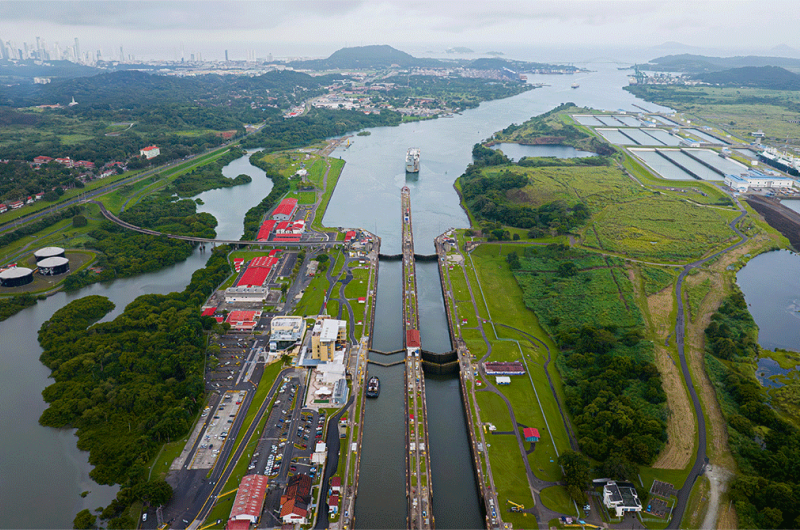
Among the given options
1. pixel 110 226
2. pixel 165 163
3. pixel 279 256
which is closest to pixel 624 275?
pixel 279 256

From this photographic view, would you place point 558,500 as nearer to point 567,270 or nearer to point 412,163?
point 567,270

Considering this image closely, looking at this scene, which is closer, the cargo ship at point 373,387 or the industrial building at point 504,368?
the cargo ship at point 373,387

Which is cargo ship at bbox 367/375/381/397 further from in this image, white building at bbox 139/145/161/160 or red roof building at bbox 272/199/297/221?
white building at bbox 139/145/161/160

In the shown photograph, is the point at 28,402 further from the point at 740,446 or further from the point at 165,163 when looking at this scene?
the point at 165,163

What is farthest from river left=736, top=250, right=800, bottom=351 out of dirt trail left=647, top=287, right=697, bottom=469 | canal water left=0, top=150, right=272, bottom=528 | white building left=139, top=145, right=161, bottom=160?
white building left=139, top=145, right=161, bottom=160

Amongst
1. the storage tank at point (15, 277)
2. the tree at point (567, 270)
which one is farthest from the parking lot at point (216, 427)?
the tree at point (567, 270)

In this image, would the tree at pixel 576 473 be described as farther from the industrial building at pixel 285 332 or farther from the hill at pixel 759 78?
the hill at pixel 759 78
